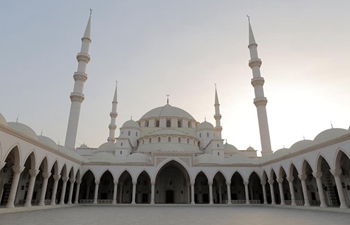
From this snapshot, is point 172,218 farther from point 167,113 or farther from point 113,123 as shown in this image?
point 113,123

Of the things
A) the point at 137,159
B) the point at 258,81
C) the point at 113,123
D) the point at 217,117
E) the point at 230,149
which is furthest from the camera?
the point at 217,117

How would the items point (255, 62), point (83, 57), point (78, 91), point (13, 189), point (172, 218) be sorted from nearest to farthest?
point (172, 218) < point (13, 189) < point (78, 91) < point (83, 57) < point (255, 62)

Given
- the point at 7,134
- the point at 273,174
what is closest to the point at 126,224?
the point at 7,134

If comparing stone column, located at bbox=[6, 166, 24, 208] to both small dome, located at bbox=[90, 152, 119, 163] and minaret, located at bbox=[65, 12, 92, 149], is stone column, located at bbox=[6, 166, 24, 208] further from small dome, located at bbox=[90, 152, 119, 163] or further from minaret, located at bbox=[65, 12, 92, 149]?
minaret, located at bbox=[65, 12, 92, 149]

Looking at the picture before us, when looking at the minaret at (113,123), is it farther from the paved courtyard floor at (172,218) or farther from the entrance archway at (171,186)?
the paved courtyard floor at (172,218)

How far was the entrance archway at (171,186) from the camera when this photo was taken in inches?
1222

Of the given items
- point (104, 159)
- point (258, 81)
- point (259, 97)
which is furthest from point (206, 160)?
point (258, 81)

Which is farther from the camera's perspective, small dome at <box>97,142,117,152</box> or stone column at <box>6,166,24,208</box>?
small dome at <box>97,142,117,152</box>

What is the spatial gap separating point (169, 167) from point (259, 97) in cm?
1507

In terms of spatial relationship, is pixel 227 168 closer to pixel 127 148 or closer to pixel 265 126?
pixel 265 126

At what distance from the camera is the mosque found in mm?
18156

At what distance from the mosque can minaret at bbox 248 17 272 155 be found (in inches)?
4.9

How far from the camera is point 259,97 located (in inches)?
1325

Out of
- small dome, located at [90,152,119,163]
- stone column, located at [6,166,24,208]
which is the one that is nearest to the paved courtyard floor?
stone column, located at [6,166,24,208]
